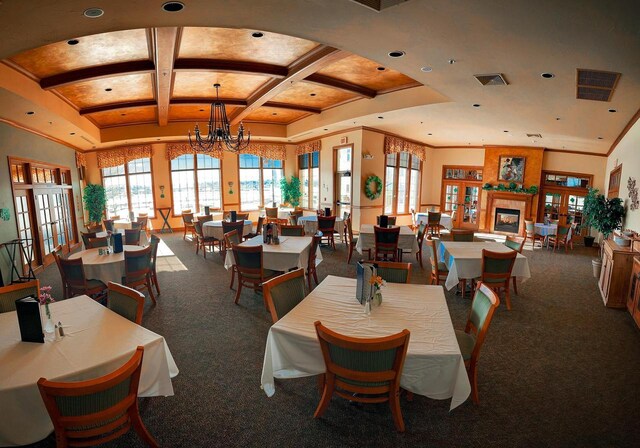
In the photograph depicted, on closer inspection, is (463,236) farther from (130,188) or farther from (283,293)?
(130,188)

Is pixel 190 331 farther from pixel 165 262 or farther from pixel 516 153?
pixel 516 153

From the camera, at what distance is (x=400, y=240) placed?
6.50m

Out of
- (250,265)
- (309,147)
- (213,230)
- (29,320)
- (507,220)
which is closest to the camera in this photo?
(29,320)

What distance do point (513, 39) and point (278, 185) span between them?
34.4 ft

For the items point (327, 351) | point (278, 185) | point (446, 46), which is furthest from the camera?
point (278, 185)

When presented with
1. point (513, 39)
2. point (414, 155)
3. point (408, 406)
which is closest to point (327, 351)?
point (408, 406)

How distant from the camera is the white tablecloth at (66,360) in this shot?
1.81m

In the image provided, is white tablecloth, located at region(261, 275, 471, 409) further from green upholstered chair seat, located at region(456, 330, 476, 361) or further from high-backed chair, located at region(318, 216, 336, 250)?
high-backed chair, located at region(318, 216, 336, 250)

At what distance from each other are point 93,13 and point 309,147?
9.25 m

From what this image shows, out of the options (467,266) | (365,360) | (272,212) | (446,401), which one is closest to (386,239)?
(467,266)

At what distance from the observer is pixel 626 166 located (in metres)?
6.36

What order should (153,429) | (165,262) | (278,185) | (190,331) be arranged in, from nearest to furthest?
(153,429), (190,331), (165,262), (278,185)

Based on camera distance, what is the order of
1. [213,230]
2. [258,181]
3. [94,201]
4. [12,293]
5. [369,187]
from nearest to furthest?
[12,293] < [213,230] < [369,187] < [94,201] < [258,181]

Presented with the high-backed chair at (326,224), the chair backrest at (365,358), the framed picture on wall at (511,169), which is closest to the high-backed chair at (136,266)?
the chair backrest at (365,358)
